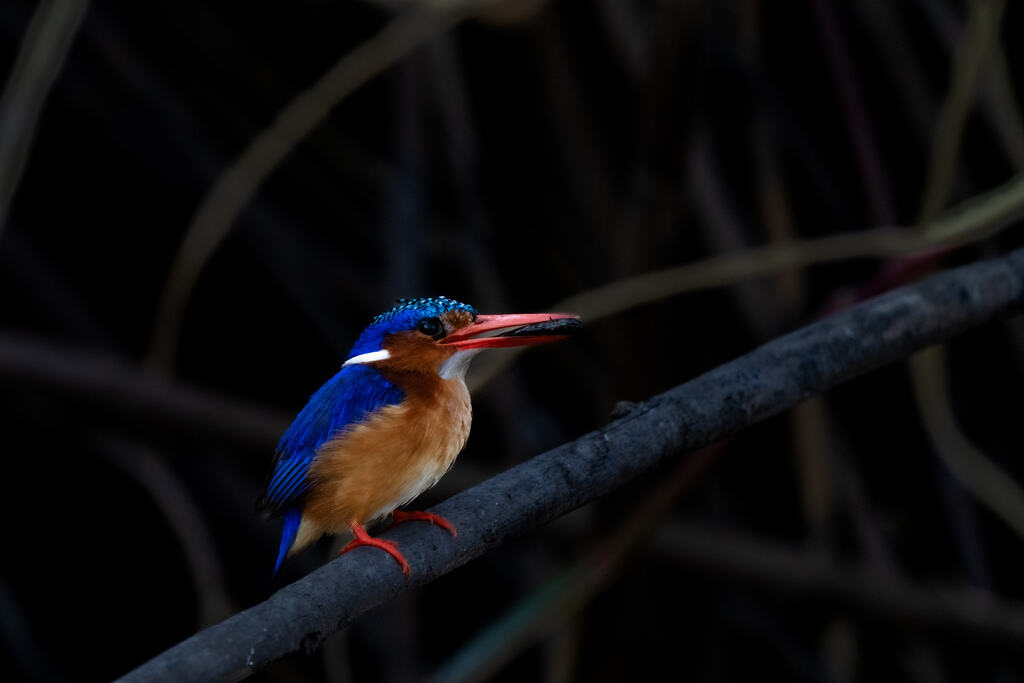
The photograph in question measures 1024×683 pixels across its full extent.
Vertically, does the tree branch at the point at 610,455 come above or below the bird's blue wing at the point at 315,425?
below

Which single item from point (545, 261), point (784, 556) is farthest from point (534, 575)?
point (545, 261)

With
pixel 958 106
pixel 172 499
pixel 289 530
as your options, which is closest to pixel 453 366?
pixel 289 530

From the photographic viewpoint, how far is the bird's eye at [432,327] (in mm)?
659

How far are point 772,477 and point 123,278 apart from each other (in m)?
1.03

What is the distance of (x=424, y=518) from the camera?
56 centimetres

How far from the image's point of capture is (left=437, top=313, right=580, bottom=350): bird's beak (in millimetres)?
518

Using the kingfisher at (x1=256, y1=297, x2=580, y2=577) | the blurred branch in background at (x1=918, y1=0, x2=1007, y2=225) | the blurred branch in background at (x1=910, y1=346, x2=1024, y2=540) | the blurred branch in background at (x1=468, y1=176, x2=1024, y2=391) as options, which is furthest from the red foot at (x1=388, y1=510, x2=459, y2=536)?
the blurred branch in background at (x1=910, y1=346, x2=1024, y2=540)

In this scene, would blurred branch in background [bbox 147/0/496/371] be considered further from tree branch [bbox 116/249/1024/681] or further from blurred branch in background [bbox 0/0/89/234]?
tree branch [bbox 116/249/1024/681]

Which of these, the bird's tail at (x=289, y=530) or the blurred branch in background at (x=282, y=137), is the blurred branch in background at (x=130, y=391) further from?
the bird's tail at (x=289, y=530)

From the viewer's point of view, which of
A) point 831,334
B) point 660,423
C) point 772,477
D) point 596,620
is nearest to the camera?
point 660,423

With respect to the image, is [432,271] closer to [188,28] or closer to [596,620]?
[188,28]

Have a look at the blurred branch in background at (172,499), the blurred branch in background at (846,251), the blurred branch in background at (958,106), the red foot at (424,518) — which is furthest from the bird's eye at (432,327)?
the blurred branch in background at (172,499)

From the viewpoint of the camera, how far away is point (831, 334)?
2.29 ft

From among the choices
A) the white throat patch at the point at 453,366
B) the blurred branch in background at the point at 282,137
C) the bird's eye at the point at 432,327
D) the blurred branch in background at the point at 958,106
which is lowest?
the white throat patch at the point at 453,366
